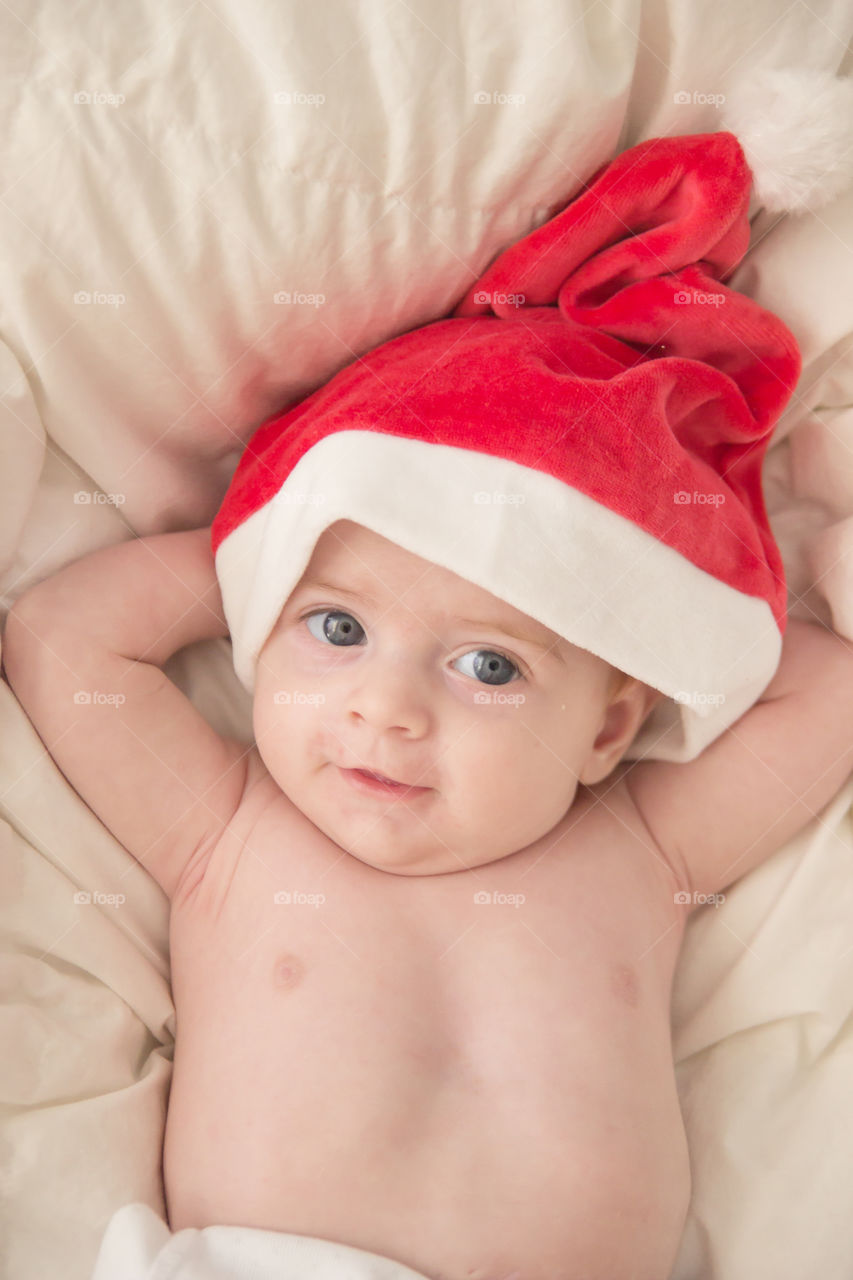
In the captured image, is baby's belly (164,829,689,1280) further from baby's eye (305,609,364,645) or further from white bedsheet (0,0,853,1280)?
baby's eye (305,609,364,645)

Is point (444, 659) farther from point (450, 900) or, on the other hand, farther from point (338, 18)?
point (338, 18)

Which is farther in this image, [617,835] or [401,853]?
[617,835]

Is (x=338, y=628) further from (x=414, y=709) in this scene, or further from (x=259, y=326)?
(x=259, y=326)

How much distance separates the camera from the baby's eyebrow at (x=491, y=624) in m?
1.20

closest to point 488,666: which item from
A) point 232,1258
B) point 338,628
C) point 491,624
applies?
point 491,624

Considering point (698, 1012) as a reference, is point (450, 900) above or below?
above

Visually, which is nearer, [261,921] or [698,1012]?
[261,921]

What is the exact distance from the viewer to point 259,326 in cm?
132

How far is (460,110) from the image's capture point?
1.24 m

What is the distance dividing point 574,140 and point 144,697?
2.71ft

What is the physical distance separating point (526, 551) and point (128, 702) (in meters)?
0.50

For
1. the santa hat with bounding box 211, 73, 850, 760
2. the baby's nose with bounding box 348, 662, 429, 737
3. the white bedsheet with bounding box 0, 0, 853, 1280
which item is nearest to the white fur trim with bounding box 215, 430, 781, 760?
the santa hat with bounding box 211, 73, 850, 760

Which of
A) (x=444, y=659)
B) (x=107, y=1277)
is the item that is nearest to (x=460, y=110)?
(x=444, y=659)

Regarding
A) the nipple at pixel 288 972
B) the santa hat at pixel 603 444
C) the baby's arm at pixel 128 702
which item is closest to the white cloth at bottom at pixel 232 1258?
the nipple at pixel 288 972
